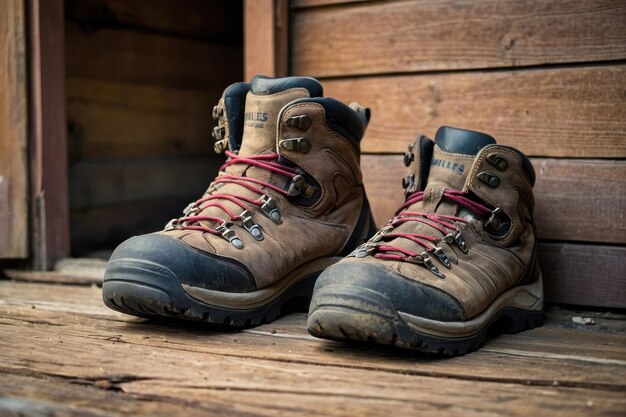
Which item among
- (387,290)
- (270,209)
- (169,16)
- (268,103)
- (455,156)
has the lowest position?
(387,290)

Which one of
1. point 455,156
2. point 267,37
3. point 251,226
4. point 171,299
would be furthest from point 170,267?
point 267,37

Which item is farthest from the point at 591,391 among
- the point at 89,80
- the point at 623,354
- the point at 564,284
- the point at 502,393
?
the point at 89,80

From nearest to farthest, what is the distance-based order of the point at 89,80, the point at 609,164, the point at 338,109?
the point at 338,109 < the point at 609,164 < the point at 89,80

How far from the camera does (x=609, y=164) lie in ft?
5.45

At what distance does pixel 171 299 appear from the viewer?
135 cm

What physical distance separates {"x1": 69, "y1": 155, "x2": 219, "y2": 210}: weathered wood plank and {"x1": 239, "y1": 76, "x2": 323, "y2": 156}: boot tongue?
114cm

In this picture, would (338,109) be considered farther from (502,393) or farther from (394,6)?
(502,393)

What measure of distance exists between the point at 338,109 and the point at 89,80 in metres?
1.34

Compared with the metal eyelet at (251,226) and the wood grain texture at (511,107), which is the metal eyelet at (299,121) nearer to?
the metal eyelet at (251,226)

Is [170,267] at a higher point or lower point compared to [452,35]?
lower

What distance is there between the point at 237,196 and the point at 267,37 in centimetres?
61

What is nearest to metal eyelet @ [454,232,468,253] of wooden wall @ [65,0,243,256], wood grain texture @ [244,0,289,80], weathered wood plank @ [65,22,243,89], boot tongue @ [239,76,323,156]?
boot tongue @ [239,76,323,156]

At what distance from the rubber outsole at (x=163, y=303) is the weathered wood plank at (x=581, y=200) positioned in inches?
27.3

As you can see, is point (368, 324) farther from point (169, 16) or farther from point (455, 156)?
point (169, 16)
